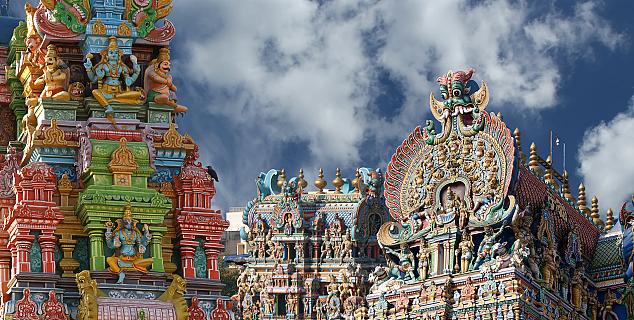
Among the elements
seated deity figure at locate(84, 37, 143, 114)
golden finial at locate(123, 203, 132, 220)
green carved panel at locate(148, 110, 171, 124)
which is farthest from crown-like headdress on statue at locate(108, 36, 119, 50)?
golden finial at locate(123, 203, 132, 220)

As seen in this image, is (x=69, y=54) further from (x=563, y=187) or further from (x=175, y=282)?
(x=563, y=187)

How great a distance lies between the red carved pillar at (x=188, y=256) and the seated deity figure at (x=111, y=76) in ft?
8.44

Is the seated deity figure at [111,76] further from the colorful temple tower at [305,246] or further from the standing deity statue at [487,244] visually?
the colorful temple tower at [305,246]

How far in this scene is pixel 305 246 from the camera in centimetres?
6438

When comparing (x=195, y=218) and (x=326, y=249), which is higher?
(x=326, y=249)

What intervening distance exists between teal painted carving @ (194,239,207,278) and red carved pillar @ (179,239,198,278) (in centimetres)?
13

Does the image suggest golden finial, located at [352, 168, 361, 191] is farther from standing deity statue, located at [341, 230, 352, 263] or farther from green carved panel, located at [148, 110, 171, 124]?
green carved panel, located at [148, 110, 171, 124]

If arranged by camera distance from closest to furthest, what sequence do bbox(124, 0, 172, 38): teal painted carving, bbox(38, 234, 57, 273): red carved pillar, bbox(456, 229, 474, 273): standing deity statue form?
bbox(38, 234, 57, 273): red carved pillar < bbox(124, 0, 172, 38): teal painted carving < bbox(456, 229, 474, 273): standing deity statue

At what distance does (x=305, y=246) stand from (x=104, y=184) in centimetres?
2866

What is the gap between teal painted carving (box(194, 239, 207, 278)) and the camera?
121 feet

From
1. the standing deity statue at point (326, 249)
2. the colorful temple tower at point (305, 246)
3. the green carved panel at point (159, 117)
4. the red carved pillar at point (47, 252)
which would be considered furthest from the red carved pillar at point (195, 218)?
the standing deity statue at point (326, 249)

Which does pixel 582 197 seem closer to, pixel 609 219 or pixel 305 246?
pixel 609 219

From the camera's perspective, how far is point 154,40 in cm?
3744

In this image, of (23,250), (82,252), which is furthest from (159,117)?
(23,250)
